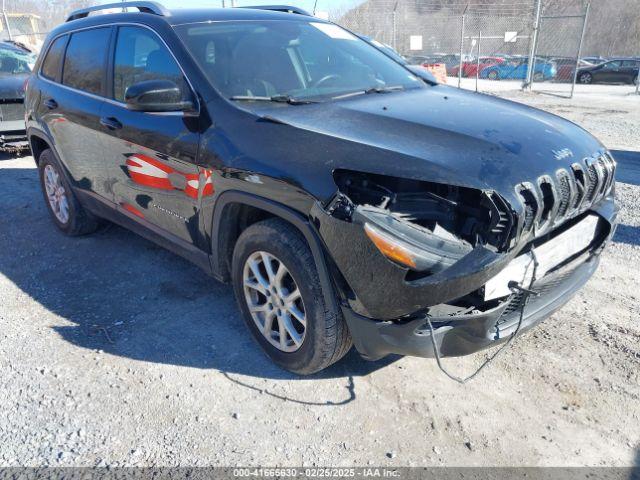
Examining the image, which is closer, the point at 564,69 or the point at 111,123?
the point at 111,123

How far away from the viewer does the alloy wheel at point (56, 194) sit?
475cm

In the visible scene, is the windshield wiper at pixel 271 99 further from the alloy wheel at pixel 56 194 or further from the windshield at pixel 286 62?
the alloy wheel at pixel 56 194

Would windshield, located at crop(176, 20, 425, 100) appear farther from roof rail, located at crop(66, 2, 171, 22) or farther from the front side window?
roof rail, located at crop(66, 2, 171, 22)

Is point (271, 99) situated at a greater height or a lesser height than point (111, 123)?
greater

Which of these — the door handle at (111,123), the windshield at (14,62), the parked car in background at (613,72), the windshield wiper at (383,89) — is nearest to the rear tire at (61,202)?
the door handle at (111,123)

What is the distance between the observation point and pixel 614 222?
2.92 meters

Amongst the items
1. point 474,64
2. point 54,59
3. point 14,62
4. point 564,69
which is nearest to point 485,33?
point 474,64

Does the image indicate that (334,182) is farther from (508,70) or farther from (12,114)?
(508,70)

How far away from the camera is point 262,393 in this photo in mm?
2758

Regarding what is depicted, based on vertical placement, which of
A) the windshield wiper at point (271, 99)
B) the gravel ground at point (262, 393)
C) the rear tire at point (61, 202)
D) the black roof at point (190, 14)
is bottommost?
the gravel ground at point (262, 393)

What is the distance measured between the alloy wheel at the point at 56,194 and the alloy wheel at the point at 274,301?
2.68 metres

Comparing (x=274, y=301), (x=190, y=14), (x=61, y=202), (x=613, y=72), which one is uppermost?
(x=190, y=14)

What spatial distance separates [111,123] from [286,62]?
50.5 inches

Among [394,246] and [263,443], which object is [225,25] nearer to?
[394,246]
